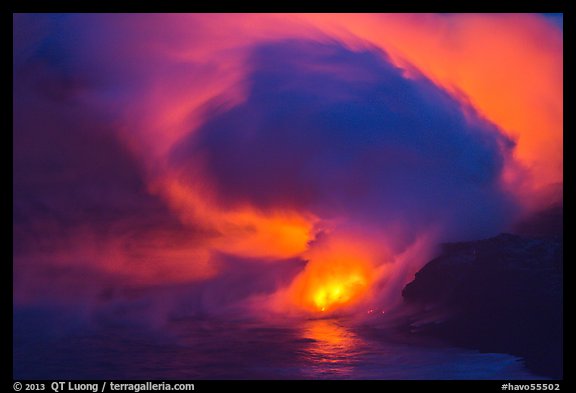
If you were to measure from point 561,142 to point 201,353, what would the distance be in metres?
2.79

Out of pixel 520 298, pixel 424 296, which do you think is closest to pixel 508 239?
pixel 520 298

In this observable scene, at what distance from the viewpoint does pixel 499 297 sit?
402 cm

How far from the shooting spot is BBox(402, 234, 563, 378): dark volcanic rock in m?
4.01

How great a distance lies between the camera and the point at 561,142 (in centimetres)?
406

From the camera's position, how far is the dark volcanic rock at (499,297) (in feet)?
13.1

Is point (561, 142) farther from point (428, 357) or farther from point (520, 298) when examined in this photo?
point (428, 357)
